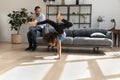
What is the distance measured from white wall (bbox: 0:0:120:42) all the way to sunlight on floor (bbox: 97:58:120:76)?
343cm

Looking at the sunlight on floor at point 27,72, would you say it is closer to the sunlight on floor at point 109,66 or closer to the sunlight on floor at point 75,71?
the sunlight on floor at point 75,71

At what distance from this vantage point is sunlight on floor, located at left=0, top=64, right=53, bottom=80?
3742mm

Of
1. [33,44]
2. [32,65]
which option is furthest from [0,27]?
[32,65]

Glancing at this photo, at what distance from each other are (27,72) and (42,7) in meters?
5.15

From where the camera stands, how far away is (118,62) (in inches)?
202

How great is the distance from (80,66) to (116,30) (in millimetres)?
3750

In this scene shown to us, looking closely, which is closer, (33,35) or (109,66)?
(109,66)

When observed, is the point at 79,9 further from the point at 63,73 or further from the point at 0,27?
the point at 63,73

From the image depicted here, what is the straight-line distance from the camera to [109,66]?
4.68 metres

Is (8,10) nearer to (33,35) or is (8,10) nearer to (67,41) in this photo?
(33,35)

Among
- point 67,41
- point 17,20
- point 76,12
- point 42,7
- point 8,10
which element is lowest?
point 67,41

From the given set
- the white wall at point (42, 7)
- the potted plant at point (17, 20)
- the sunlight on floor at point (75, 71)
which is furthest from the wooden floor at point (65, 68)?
the white wall at point (42, 7)

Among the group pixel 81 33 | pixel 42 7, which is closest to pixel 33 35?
pixel 81 33

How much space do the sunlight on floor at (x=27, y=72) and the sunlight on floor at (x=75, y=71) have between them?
1.18 ft
